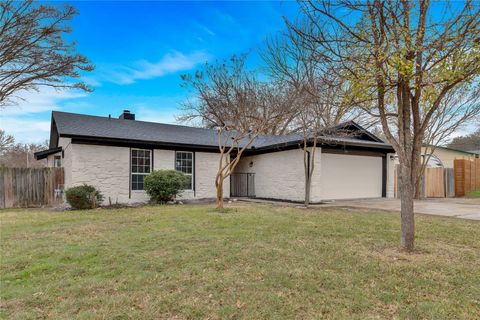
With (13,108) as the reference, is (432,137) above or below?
below

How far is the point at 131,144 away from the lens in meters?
12.3

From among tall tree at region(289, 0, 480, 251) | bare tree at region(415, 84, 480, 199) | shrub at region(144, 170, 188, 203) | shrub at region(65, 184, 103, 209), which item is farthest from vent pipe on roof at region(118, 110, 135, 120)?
bare tree at region(415, 84, 480, 199)

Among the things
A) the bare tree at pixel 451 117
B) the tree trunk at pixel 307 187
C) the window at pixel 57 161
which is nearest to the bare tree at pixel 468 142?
the bare tree at pixel 451 117

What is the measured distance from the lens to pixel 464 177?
646 inches

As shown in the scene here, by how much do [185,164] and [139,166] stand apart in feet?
6.58

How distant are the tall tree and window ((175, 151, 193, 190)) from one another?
9354 mm

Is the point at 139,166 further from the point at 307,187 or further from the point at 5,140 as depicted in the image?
the point at 5,140

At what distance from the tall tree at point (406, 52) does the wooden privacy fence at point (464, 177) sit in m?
14.3

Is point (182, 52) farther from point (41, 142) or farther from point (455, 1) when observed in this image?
point (41, 142)

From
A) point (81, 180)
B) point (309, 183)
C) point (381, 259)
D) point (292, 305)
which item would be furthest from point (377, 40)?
point (81, 180)

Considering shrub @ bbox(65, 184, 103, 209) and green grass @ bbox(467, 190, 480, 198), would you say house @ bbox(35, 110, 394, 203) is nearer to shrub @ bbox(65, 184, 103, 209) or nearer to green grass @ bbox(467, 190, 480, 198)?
shrub @ bbox(65, 184, 103, 209)

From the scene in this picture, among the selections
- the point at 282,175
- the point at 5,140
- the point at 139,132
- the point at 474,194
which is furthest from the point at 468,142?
the point at 5,140

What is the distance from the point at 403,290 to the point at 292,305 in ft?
4.31

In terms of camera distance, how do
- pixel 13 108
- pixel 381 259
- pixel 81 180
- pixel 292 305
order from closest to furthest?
pixel 292 305 → pixel 381 259 → pixel 81 180 → pixel 13 108
